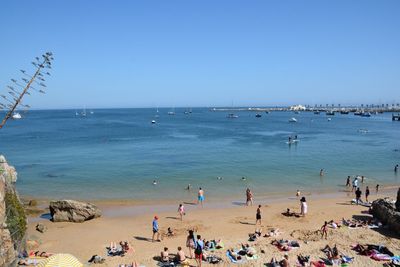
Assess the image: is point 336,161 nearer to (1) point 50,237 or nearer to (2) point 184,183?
(2) point 184,183

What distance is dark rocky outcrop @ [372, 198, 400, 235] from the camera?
18469mm

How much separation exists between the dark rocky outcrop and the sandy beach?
0.52 meters

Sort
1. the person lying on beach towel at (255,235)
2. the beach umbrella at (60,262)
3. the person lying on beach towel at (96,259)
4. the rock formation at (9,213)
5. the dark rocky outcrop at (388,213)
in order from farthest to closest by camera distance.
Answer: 1. the dark rocky outcrop at (388,213)
2. the person lying on beach towel at (255,235)
3. the person lying on beach towel at (96,259)
4. the rock formation at (9,213)
5. the beach umbrella at (60,262)

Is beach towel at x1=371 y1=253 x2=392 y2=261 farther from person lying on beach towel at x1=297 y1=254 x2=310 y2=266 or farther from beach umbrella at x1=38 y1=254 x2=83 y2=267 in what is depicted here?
beach umbrella at x1=38 y1=254 x2=83 y2=267

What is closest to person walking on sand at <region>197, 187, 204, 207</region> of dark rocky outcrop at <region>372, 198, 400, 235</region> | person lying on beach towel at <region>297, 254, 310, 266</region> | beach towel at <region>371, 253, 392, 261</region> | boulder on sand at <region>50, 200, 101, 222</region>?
boulder on sand at <region>50, 200, 101, 222</region>

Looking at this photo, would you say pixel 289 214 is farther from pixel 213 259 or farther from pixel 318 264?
pixel 213 259

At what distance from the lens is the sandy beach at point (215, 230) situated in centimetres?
1634

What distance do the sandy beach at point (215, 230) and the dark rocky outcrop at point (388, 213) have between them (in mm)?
522

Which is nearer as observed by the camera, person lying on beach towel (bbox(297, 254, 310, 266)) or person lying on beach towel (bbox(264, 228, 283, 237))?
person lying on beach towel (bbox(297, 254, 310, 266))

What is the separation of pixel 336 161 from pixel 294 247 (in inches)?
1207

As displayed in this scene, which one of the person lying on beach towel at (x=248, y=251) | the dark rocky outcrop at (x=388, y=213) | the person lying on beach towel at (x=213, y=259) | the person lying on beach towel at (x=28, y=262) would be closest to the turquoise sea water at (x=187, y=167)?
the dark rocky outcrop at (x=388, y=213)

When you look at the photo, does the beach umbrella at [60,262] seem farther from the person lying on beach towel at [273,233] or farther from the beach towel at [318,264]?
the person lying on beach towel at [273,233]

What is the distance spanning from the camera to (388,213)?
19438mm

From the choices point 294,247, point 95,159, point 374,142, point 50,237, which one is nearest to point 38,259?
point 50,237
